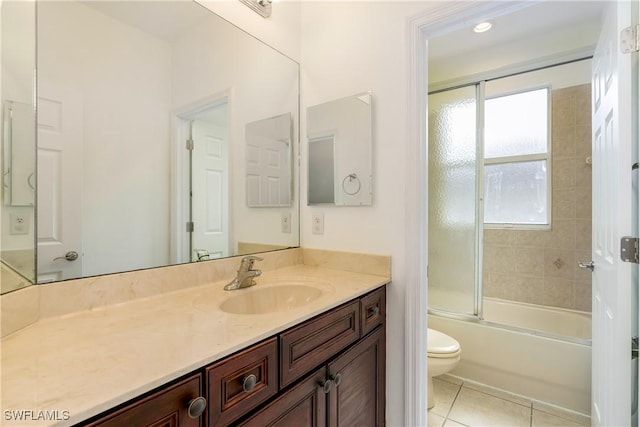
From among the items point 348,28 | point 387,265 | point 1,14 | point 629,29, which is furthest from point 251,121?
point 629,29

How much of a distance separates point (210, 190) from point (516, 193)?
2.62 m

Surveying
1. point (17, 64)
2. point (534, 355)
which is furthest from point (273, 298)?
point (534, 355)

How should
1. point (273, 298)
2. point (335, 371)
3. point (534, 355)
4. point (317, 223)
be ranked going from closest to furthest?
point (335, 371)
point (273, 298)
point (317, 223)
point (534, 355)

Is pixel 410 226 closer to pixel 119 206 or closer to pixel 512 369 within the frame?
pixel 119 206

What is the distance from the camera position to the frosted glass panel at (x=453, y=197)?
2.37m

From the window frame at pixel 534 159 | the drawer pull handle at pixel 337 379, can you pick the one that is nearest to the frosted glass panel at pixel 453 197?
the window frame at pixel 534 159

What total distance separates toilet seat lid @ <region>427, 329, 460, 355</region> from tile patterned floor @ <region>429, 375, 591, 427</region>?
39 cm

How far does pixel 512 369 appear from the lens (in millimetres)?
1936

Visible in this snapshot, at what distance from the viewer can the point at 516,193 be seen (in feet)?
8.54

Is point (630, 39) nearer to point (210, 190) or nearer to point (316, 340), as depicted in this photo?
point (316, 340)

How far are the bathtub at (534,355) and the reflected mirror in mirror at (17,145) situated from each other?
2.42 meters

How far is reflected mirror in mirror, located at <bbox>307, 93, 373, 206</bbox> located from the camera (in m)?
1.41

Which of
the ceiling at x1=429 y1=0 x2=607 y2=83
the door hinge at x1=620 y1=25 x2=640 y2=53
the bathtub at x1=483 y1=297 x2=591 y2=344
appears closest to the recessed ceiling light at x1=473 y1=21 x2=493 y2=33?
the ceiling at x1=429 y1=0 x2=607 y2=83

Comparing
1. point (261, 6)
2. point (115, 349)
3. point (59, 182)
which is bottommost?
point (115, 349)
